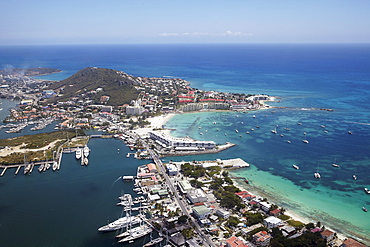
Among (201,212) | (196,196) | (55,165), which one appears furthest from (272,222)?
(55,165)

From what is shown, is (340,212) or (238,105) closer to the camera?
(340,212)

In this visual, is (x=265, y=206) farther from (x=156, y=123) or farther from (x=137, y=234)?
(x=156, y=123)

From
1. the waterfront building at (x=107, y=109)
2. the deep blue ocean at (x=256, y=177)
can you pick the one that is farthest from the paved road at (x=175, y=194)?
the waterfront building at (x=107, y=109)

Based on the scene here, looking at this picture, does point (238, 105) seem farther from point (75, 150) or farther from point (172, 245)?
point (172, 245)

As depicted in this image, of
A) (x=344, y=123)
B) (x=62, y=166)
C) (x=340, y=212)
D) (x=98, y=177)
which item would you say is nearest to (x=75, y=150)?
(x=62, y=166)

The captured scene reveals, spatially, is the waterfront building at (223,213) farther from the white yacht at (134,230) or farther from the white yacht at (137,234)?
the white yacht at (134,230)

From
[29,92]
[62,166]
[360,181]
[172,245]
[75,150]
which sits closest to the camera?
[172,245]
